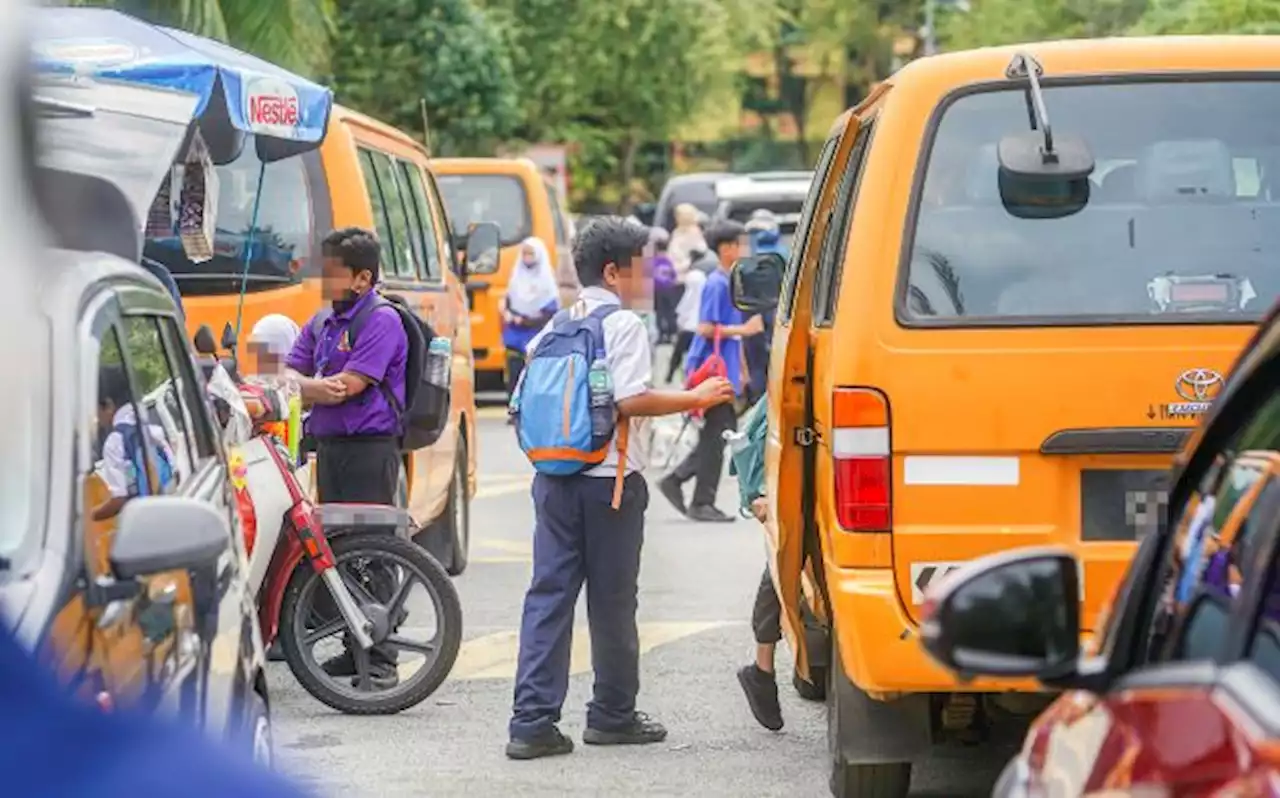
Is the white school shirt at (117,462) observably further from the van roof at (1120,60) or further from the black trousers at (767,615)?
the black trousers at (767,615)

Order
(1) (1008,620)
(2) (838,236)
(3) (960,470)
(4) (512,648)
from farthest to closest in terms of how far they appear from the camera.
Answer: (4) (512,648)
(2) (838,236)
(3) (960,470)
(1) (1008,620)

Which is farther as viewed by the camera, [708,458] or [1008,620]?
[708,458]

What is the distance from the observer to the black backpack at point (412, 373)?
9883 mm

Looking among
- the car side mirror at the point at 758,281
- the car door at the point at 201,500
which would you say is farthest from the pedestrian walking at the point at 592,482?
the car door at the point at 201,500

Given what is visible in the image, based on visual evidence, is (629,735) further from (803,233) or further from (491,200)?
(491,200)

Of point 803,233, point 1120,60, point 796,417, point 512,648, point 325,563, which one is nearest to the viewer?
point 1120,60

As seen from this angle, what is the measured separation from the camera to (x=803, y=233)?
8.45 meters

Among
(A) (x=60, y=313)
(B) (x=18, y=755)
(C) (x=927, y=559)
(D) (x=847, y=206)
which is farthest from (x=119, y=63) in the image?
(B) (x=18, y=755)

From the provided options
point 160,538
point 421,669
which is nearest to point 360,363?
point 421,669

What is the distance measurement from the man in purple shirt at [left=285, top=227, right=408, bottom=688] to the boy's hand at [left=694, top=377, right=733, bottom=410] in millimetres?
1901

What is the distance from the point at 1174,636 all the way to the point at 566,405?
488 centimetres

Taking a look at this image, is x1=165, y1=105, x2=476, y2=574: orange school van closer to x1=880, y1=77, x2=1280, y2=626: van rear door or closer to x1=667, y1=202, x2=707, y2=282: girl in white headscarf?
x1=880, y1=77, x2=1280, y2=626: van rear door

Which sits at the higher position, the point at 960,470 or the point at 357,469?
the point at 960,470

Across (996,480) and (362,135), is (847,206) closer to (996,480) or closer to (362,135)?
(996,480)
